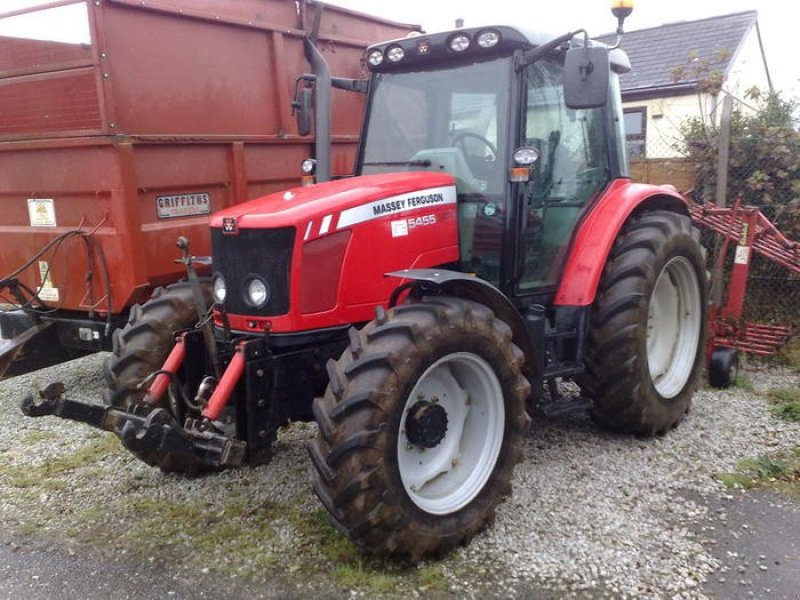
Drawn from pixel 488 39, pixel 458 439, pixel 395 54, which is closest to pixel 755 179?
pixel 488 39

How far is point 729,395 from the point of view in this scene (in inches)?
208

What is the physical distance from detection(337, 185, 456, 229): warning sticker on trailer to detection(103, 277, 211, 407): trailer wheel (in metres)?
1.40

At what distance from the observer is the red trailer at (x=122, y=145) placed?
450 cm

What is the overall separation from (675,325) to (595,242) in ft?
3.99

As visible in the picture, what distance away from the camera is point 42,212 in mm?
4934

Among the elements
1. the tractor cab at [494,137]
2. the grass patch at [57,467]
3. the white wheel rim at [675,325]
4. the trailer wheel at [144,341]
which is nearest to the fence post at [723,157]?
the white wheel rim at [675,325]

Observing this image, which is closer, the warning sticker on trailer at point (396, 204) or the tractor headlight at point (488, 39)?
the warning sticker on trailer at point (396, 204)

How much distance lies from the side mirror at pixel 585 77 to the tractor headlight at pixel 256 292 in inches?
65.8

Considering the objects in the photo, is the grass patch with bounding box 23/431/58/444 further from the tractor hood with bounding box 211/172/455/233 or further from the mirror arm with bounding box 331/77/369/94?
Answer: the mirror arm with bounding box 331/77/369/94

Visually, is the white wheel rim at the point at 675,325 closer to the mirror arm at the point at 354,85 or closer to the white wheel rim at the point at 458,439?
the white wheel rim at the point at 458,439

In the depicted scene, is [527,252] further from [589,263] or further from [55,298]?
[55,298]

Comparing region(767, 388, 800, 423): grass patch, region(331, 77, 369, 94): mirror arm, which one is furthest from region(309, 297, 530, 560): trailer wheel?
region(767, 388, 800, 423): grass patch

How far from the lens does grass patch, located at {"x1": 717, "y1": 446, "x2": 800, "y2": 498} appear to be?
3873 millimetres

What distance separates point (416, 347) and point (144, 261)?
7.80ft
